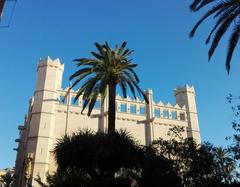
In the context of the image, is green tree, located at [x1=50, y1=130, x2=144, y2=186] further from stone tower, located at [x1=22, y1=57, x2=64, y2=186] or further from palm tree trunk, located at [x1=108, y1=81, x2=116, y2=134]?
stone tower, located at [x1=22, y1=57, x2=64, y2=186]

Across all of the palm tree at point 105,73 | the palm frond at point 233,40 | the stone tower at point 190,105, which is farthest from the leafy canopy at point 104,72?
the stone tower at point 190,105

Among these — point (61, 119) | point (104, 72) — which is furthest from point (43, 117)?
point (104, 72)

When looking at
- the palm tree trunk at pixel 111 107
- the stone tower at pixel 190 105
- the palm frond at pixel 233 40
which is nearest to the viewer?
the palm frond at pixel 233 40

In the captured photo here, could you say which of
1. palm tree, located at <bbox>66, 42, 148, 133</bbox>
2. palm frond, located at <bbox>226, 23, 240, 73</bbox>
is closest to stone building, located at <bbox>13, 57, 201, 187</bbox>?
palm tree, located at <bbox>66, 42, 148, 133</bbox>

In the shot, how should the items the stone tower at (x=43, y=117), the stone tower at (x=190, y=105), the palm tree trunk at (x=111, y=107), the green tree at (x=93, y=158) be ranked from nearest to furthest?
the green tree at (x=93, y=158) → the palm tree trunk at (x=111, y=107) → the stone tower at (x=43, y=117) → the stone tower at (x=190, y=105)

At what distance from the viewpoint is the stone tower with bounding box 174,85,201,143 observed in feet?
151

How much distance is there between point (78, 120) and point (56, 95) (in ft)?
14.2

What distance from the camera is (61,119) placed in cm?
3978

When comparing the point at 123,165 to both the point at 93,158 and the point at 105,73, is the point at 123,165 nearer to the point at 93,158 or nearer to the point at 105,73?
the point at 93,158

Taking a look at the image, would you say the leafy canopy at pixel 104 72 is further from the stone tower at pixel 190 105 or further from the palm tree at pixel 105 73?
the stone tower at pixel 190 105

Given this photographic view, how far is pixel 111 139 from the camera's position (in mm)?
18844

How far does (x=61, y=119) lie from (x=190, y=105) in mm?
20143

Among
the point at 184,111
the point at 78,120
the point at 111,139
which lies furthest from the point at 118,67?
the point at 184,111

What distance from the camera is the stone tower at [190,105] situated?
1810 inches
